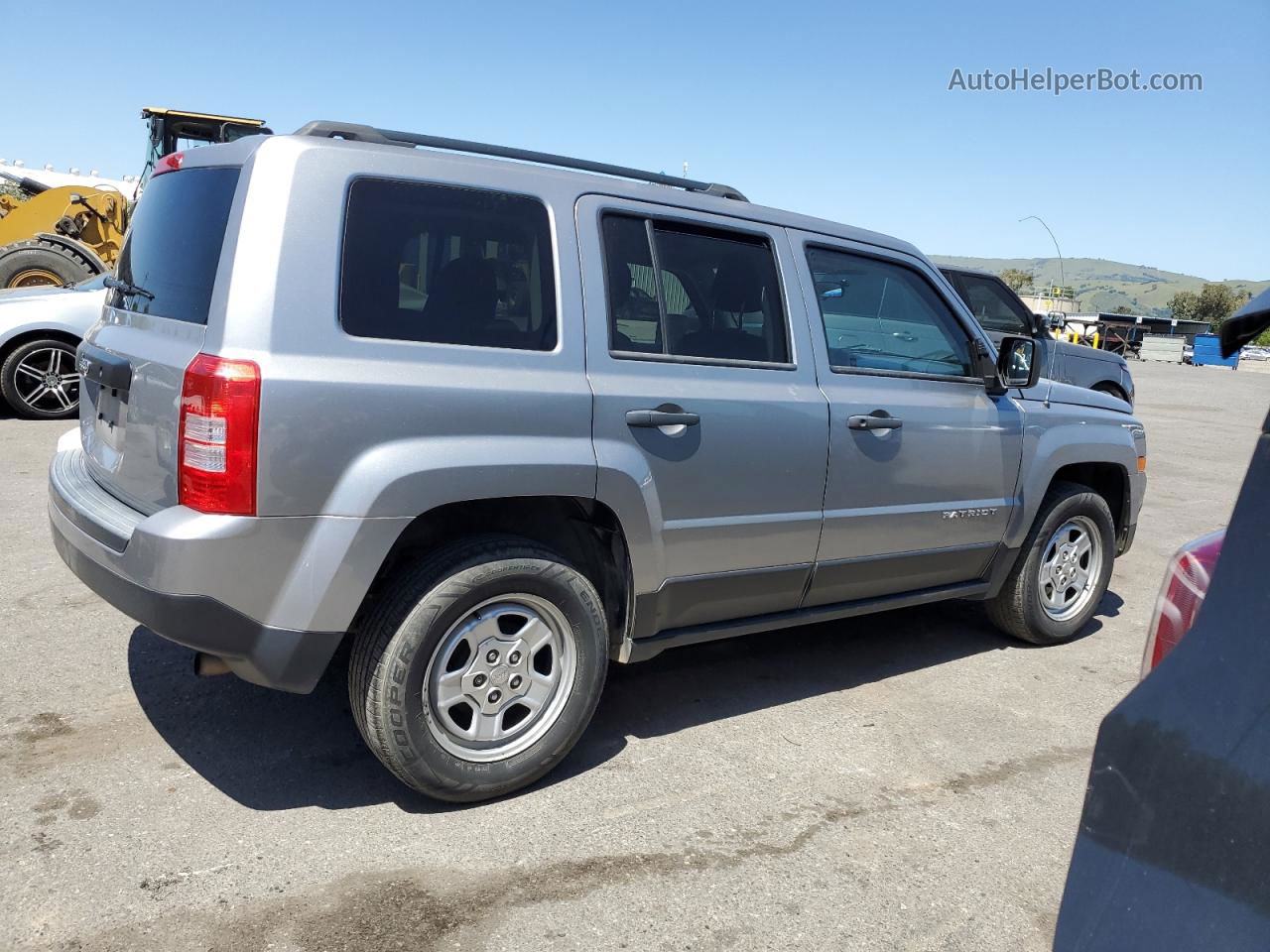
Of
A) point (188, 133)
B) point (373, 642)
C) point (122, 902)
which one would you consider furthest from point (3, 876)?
point (188, 133)

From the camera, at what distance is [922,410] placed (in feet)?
14.0

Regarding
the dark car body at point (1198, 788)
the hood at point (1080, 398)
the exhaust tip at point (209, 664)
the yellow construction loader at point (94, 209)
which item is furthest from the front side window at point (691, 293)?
the yellow construction loader at point (94, 209)

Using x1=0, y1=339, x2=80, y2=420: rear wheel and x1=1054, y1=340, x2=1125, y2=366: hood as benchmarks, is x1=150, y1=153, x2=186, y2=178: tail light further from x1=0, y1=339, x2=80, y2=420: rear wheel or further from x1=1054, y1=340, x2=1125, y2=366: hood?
x1=1054, y1=340, x2=1125, y2=366: hood

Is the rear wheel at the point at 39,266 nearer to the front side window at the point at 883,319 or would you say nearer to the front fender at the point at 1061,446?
the front side window at the point at 883,319

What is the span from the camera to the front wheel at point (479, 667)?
9.98 feet

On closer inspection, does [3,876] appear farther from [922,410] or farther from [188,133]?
[188,133]

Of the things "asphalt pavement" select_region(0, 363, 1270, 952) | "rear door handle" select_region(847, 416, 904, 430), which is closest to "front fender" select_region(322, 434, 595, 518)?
"asphalt pavement" select_region(0, 363, 1270, 952)

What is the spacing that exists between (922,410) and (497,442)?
199 cm

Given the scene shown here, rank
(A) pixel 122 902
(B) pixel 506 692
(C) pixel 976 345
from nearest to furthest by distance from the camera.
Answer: (A) pixel 122 902 → (B) pixel 506 692 → (C) pixel 976 345

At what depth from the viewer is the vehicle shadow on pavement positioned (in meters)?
3.38

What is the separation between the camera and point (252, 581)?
2.84m

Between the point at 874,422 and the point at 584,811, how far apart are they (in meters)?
1.87

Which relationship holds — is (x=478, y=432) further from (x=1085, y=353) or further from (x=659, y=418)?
(x=1085, y=353)

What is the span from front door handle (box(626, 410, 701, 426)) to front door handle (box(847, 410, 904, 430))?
772 millimetres
